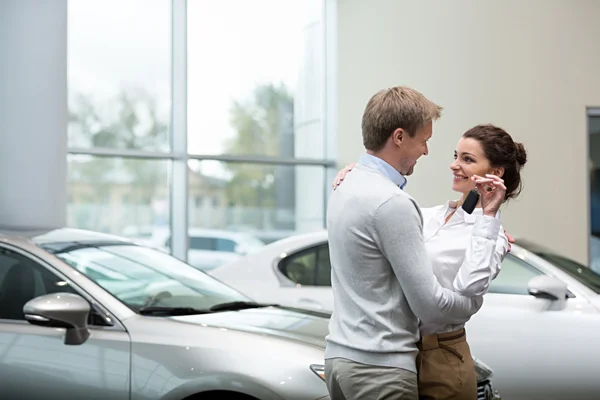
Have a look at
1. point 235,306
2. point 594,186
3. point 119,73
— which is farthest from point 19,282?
point 594,186

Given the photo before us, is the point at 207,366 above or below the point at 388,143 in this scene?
below

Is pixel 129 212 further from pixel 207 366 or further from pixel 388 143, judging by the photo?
pixel 388 143

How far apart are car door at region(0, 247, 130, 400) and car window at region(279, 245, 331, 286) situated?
226cm

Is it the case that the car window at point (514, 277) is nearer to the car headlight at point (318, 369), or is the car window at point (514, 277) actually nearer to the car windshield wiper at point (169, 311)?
the car windshield wiper at point (169, 311)

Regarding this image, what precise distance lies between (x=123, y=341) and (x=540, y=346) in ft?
8.08

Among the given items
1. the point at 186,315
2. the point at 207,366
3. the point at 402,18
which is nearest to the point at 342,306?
the point at 207,366

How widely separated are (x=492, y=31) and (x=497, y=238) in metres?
7.49

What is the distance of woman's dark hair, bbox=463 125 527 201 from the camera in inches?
94.1

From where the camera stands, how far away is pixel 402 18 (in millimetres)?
9539

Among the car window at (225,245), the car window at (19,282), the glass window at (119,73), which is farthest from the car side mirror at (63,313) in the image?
the car window at (225,245)

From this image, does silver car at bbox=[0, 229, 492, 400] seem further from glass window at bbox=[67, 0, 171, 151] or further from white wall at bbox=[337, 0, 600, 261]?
white wall at bbox=[337, 0, 600, 261]

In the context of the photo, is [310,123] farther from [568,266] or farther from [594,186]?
[568,266]

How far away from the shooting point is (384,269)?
2195 millimetres

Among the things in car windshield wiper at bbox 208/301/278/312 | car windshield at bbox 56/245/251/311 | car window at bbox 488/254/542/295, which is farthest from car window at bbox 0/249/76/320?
car window at bbox 488/254/542/295
